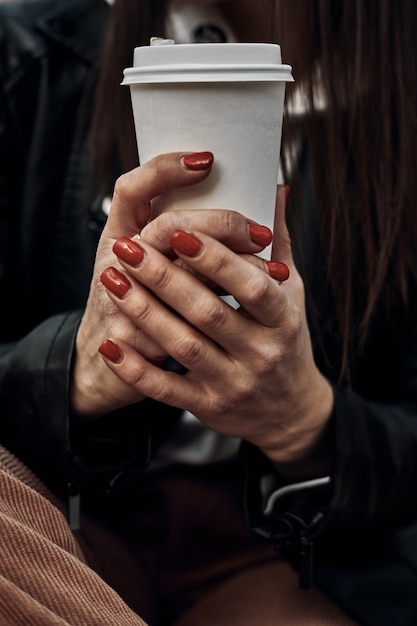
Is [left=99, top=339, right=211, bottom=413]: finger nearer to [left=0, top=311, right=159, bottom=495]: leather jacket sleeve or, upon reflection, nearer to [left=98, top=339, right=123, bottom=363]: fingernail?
[left=98, top=339, right=123, bottom=363]: fingernail

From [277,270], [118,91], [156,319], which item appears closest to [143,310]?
[156,319]

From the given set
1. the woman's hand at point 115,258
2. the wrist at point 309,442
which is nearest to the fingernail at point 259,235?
the woman's hand at point 115,258

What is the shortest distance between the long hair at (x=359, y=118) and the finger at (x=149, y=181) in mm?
353

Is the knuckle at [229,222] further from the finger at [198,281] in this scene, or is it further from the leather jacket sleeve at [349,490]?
the leather jacket sleeve at [349,490]

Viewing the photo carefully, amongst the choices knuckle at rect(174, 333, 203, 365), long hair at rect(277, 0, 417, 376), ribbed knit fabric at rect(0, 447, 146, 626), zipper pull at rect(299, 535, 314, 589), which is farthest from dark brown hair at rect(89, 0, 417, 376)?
ribbed knit fabric at rect(0, 447, 146, 626)

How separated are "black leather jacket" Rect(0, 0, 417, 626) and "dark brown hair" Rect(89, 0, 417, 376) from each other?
6 cm

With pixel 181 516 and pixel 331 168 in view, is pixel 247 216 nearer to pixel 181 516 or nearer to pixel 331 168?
pixel 331 168

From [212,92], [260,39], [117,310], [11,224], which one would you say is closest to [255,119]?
[212,92]

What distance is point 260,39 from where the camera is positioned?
111cm

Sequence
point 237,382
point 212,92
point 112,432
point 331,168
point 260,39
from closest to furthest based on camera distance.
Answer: point 212,92, point 237,382, point 112,432, point 331,168, point 260,39

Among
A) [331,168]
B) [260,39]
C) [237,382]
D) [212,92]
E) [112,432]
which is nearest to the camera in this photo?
[212,92]

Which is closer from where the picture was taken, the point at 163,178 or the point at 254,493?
the point at 163,178

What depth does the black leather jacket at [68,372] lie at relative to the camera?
0.87 m

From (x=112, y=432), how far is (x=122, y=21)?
0.56 m
